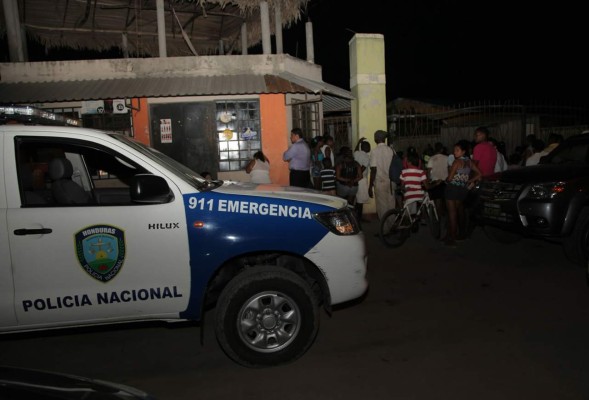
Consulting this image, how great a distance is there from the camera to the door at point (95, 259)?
3.64 m

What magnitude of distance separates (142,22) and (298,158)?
7828 millimetres

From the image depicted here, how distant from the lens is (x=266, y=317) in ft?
13.0

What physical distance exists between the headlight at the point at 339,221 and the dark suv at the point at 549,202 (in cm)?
347

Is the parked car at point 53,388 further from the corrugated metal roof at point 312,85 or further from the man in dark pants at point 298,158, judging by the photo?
the corrugated metal roof at point 312,85

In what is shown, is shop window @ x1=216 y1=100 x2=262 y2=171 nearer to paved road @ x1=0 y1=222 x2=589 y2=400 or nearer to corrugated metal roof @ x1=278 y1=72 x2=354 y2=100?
corrugated metal roof @ x1=278 y1=72 x2=354 y2=100

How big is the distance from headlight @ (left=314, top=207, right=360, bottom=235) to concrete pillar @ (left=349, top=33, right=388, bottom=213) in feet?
23.3

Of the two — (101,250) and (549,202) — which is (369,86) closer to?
(549,202)

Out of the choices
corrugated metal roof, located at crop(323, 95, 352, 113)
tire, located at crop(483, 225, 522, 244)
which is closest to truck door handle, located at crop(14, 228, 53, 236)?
tire, located at crop(483, 225, 522, 244)

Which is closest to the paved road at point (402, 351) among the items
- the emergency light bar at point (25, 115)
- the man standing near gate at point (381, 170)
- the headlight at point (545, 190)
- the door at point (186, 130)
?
the headlight at point (545, 190)

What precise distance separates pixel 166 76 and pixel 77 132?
797 centimetres

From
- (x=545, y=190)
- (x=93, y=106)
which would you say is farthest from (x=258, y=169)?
(x=545, y=190)

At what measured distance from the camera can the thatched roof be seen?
1265cm

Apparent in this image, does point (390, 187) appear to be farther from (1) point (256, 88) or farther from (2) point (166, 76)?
(2) point (166, 76)

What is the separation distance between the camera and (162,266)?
12.4 feet
